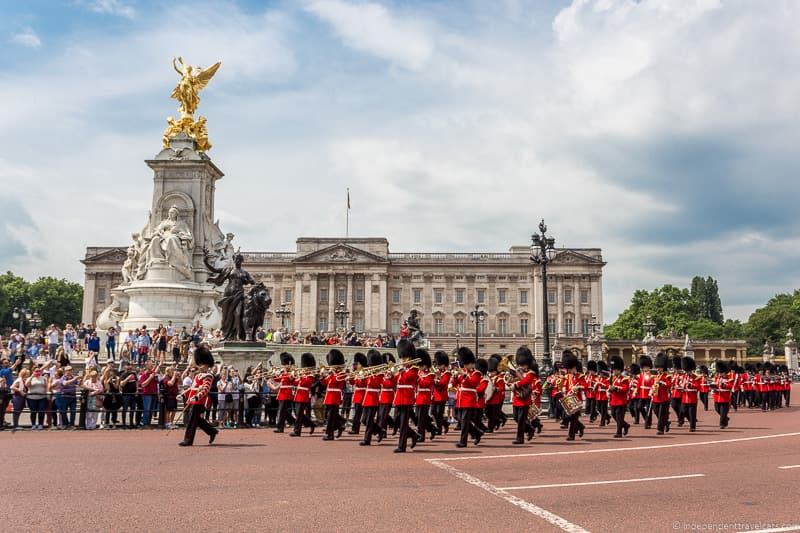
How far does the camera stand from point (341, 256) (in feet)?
346

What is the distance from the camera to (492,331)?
107 meters

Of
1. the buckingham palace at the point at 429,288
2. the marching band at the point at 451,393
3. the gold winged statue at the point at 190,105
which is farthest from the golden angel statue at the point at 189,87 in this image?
the buckingham palace at the point at 429,288

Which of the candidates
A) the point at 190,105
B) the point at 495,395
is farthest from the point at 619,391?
the point at 190,105

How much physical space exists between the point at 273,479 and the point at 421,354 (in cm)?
530

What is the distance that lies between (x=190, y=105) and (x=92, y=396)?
826 inches

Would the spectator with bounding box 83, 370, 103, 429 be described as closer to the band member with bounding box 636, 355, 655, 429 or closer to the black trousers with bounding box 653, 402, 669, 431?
the black trousers with bounding box 653, 402, 669, 431

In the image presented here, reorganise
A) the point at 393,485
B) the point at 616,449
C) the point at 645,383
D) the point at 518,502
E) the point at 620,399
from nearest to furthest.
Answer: the point at 518,502
the point at 393,485
the point at 616,449
the point at 620,399
the point at 645,383

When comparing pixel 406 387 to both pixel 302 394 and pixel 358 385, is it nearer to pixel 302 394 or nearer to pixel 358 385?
pixel 358 385

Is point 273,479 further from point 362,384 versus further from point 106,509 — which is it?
point 362,384

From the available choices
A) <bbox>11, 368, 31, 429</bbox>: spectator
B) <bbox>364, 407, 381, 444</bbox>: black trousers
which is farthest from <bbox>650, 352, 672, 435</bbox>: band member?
<bbox>11, 368, 31, 429</bbox>: spectator

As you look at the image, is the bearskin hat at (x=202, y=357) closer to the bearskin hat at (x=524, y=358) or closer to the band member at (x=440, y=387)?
the band member at (x=440, y=387)

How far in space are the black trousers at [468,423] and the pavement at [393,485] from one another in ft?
1.37

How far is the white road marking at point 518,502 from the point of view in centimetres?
715

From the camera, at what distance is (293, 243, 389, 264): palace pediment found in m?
105
